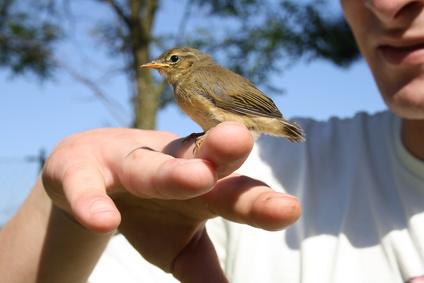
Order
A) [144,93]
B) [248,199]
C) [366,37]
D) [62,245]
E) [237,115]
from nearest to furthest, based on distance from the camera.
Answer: [248,199], [62,245], [237,115], [366,37], [144,93]

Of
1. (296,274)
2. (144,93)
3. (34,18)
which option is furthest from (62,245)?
(34,18)

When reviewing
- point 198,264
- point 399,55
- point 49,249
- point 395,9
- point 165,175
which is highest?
point 395,9

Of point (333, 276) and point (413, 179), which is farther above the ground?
point (413, 179)

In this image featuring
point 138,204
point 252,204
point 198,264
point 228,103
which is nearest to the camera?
point 252,204

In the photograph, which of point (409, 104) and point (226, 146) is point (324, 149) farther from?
point (226, 146)

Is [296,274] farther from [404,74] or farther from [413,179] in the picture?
[404,74]

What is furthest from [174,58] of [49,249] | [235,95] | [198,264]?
[198,264]
